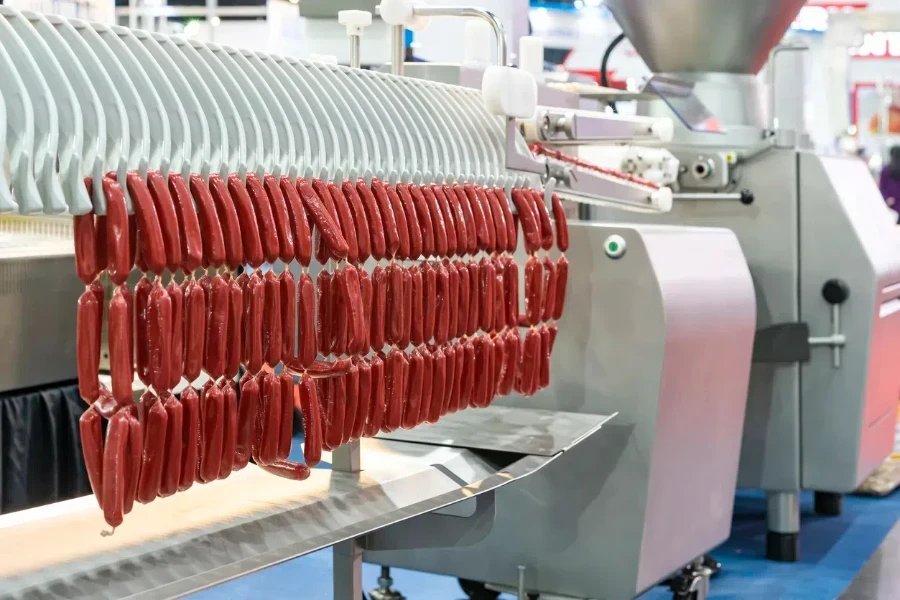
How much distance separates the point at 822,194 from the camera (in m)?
4.16

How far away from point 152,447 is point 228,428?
14cm

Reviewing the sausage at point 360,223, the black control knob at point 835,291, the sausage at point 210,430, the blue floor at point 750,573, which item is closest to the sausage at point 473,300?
the sausage at point 360,223

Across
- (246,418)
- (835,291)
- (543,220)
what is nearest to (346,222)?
(246,418)

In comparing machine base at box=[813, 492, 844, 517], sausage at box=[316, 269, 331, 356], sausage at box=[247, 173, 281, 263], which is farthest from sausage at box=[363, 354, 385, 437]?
machine base at box=[813, 492, 844, 517]

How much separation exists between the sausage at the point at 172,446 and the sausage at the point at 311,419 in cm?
29

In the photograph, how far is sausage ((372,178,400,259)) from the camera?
6.29ft

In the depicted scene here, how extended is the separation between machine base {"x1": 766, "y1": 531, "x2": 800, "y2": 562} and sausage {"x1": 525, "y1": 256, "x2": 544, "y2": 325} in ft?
7.61

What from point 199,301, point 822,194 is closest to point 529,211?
point 199,301

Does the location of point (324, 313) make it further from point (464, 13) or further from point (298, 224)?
point (464, 13)

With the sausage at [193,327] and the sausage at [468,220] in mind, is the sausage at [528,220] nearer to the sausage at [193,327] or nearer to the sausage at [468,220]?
the sausage at [468,220]

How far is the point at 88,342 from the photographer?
1.43 metres

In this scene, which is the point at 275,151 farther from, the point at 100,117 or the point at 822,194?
the point at 822,194

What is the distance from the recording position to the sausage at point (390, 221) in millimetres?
1916

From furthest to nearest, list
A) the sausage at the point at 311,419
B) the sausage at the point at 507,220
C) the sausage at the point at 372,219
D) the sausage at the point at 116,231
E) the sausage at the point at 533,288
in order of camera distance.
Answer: the sausage at the point at 533,288 < the sausage at the point at 507,220 < the sausage at the point at 372,219 < the sausage at the point at 311,419 < the sausage at the point at 116,231
